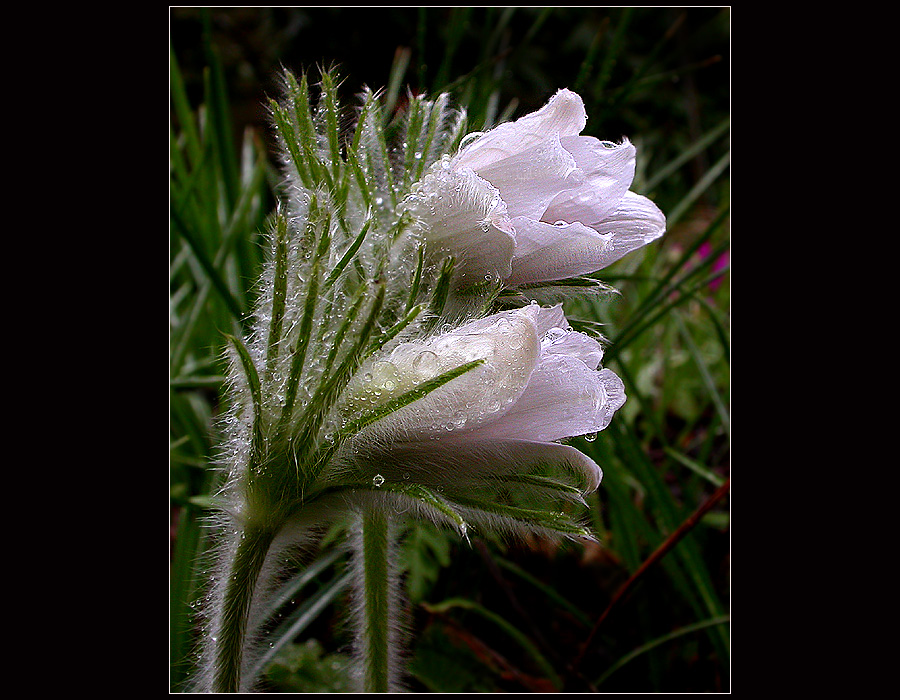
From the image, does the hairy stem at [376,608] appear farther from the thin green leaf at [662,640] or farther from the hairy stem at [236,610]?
the thin green leaf at [662,640]

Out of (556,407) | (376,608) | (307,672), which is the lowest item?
(307,672)

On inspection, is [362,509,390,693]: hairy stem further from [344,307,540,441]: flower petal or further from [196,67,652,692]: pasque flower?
[344,307,540,441]: flower petal

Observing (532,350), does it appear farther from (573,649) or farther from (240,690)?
(573,649)

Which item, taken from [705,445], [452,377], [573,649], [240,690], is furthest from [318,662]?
[705,445]

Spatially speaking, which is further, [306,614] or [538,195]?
[306,614]

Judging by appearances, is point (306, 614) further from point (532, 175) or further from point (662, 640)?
point (532, 175)

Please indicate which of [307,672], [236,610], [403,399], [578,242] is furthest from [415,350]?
[307,672]
